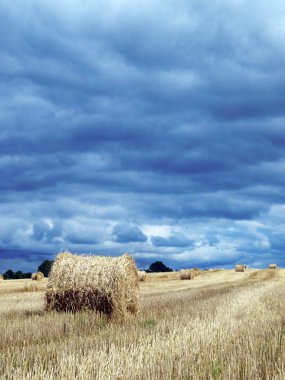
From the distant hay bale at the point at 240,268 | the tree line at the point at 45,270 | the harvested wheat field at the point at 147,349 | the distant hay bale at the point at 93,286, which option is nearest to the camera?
the harvested wheat field at the point at 147,349

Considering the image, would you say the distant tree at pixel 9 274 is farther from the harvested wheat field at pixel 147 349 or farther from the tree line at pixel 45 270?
the harvested wheat field at pixel 147 349

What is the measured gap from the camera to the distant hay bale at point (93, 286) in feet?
39.9

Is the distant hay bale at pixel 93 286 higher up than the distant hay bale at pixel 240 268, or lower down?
lower down

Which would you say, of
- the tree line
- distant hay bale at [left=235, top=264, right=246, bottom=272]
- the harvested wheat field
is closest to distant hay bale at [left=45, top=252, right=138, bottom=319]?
the harvested wheat field

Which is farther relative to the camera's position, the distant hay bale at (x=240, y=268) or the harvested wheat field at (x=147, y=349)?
the distant hay bale at (x=240, y=268)

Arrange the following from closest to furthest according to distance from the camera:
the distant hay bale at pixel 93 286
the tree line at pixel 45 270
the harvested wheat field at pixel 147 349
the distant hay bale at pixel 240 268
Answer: the harvested wheat field at pixel 147 349 → the distant hay bale at pixel 93 286 → the distant hay bale at pixel 240 268 → the tree line at pixel 45 270

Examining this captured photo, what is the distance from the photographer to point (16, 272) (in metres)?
59.9

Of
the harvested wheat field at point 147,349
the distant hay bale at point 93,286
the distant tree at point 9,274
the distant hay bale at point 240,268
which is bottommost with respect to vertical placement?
the harvested wheat field at point 147,349

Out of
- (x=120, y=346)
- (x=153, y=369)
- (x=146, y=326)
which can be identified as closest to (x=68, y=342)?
(x=120, y=346)

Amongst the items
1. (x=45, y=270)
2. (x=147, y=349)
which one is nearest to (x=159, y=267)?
(x=45, y=270)

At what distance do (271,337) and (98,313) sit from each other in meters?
5.03

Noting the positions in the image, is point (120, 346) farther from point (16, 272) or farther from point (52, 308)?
point (16, 272)

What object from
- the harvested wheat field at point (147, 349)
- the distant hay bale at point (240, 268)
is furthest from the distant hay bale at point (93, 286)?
the distant hay bale at point (240, 268)

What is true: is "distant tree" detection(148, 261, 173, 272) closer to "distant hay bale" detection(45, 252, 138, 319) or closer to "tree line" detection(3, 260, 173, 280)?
"tree line" detection(3, 260, 173, 280)
